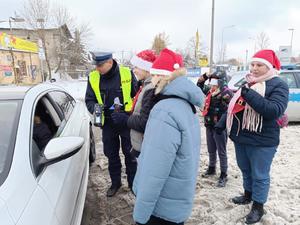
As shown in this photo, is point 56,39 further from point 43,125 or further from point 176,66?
point 176,66

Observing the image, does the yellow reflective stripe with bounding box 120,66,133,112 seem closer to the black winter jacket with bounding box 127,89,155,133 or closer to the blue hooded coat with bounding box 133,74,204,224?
the black winter jacket with bounding box 127,89,155,133

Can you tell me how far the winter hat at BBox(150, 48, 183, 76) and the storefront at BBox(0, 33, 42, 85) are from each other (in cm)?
2429

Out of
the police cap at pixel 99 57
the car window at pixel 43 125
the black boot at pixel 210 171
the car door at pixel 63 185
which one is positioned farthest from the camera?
Result: the black boot at pixel 210 171

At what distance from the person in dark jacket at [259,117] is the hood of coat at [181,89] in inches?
37.6

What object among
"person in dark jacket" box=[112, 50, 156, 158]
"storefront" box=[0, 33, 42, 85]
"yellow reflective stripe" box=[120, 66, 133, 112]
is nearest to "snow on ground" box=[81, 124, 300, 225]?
"person in dark jacket" box=[112, 50, 156, 158]

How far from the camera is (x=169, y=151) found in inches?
70.1

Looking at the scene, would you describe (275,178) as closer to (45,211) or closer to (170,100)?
(170,100)

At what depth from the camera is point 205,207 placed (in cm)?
337

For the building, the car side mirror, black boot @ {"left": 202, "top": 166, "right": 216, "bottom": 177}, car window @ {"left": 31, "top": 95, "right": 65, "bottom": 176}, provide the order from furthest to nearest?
the building
black boot @ {"left": 202, "top": 166, "right": 216, "bottom": 177}
car window @ {"left": 31, "top": 95, "right": 65, "bottom": 176}
the car side mirror

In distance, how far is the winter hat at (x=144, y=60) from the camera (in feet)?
9.21

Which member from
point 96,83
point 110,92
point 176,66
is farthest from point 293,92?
point 176,66

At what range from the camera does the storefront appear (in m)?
24.4

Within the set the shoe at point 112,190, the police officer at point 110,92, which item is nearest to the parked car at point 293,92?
the police officer at point 110,92

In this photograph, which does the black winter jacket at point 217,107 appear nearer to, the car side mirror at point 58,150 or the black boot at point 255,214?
the black boot at point 255,214
